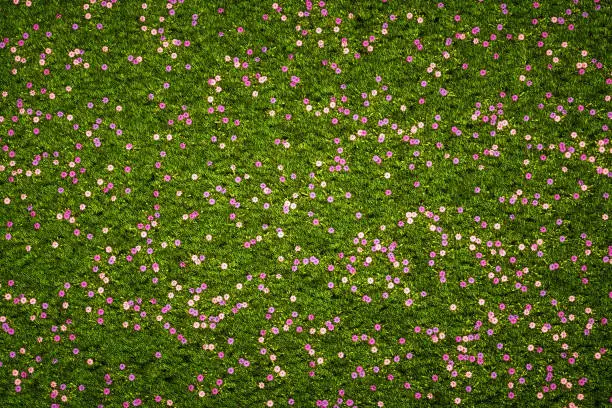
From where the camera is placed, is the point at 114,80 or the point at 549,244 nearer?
the point at 549,244

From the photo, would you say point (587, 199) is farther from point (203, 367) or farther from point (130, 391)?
point (130, 391)

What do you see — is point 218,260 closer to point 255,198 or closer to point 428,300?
point 255,198

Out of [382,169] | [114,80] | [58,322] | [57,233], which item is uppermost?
[114,80]

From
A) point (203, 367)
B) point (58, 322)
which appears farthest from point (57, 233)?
point (203, 367)

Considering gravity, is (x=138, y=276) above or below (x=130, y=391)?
above

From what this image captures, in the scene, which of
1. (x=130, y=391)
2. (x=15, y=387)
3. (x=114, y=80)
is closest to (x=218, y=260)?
(x=130, y=391)

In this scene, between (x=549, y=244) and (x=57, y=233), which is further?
(x=57, y=233)
